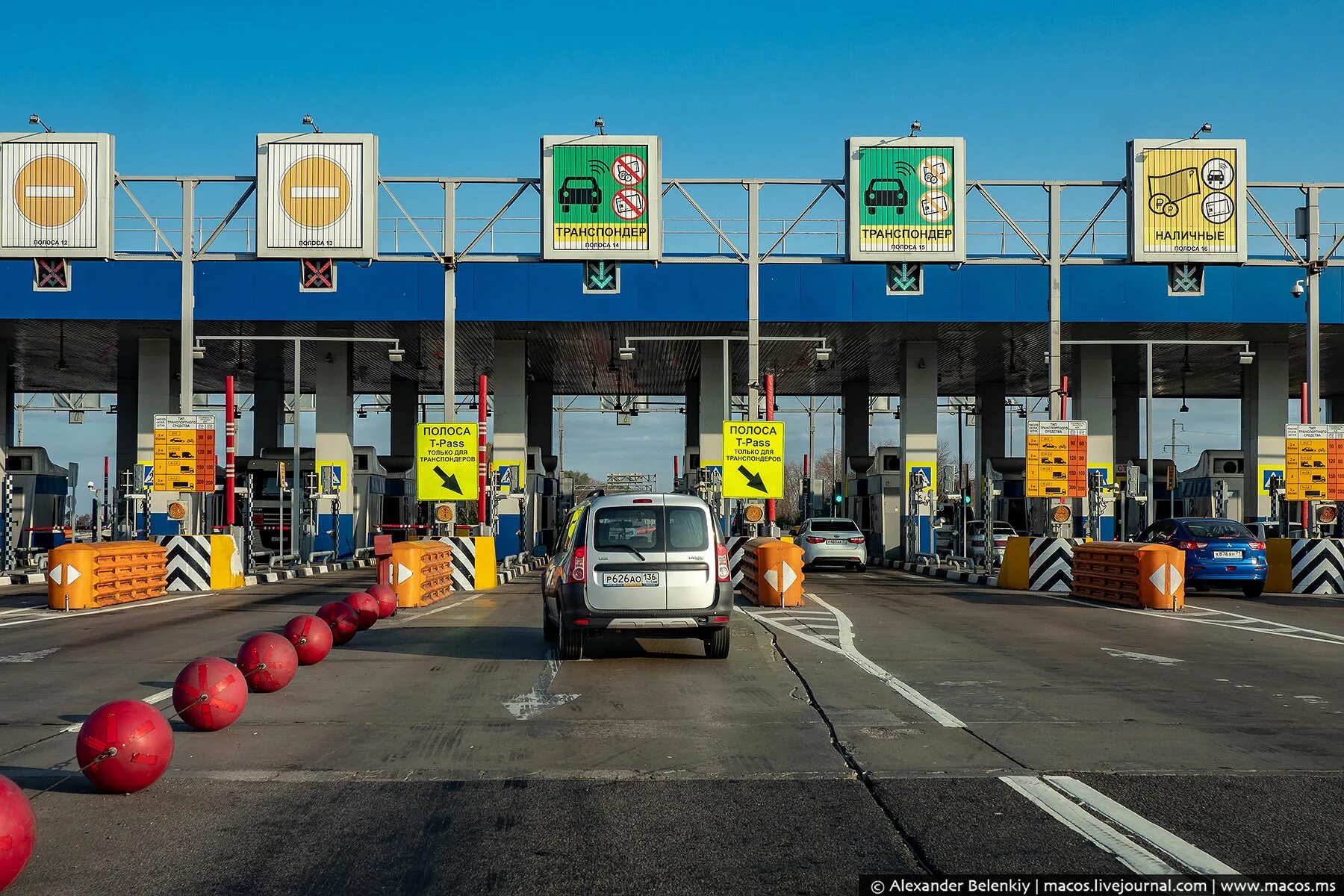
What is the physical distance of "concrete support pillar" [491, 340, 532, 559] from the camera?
37812 mm

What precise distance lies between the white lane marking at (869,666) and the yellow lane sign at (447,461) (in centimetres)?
821

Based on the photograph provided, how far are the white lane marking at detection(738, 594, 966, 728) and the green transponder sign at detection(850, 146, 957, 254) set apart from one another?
318 inches

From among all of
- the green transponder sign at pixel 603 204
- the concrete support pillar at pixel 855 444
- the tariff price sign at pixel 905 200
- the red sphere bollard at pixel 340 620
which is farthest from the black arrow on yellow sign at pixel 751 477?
the concrete support pillar at pixel 855 444

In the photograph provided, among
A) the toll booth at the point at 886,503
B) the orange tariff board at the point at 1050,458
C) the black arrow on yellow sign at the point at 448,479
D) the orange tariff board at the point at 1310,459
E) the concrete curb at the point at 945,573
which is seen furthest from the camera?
the toll booth at the point at 886,503

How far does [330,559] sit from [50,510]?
396 inches

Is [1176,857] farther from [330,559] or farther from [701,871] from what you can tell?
[330,559]

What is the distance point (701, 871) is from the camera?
5.00 m

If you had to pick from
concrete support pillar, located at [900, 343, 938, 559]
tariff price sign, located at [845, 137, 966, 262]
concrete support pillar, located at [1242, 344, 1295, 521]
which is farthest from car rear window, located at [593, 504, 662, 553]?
concrete support pillar, located at [1242, 344, 1295, 521]

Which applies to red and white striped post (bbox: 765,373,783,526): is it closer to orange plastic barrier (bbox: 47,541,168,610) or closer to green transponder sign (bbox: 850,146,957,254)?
green transponder sign (bbox: 850,146,957,254)

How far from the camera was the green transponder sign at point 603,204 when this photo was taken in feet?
77.5

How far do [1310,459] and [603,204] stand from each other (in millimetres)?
15389

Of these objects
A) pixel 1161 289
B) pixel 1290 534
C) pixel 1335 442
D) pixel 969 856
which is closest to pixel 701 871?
pixel 969 856

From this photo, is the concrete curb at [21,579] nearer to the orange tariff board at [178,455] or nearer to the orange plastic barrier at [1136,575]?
the orange tariff board at [178,455]

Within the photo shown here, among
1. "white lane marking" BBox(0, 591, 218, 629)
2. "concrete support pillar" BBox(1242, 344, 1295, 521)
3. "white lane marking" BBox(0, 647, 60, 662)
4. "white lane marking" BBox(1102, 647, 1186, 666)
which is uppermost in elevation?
"concrete support pillar" BBox(1242, 344, 1295, 521)
